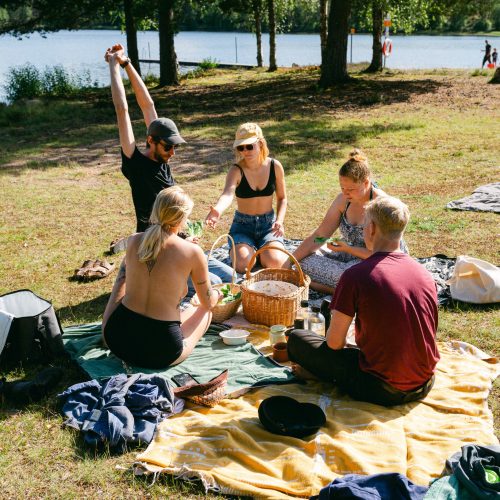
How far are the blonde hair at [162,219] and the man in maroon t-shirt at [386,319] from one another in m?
1.14

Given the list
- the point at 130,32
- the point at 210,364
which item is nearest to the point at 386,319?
the point at 210,364

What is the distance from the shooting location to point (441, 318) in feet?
16.0

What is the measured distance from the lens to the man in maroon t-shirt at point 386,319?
3.28 meters

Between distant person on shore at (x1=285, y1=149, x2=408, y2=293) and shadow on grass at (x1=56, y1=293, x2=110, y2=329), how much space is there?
178cm

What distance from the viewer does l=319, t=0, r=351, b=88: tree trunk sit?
17.3 metres

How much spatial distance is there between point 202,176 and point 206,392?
672 centimetres

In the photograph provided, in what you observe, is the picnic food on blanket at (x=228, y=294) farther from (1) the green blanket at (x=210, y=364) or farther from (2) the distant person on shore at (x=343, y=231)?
(2) the distant person on shore at (x=343, y=231)

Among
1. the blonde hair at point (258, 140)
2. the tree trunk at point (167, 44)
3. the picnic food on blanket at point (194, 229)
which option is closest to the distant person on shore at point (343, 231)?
the blonde hair at point (258, 140)

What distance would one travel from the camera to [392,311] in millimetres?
3260

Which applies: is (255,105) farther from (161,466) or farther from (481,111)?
(161,466)

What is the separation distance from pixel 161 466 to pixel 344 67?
17.1 metres

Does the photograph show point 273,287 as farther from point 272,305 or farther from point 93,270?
point 93,270

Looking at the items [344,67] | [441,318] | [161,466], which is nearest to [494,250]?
[441,318]

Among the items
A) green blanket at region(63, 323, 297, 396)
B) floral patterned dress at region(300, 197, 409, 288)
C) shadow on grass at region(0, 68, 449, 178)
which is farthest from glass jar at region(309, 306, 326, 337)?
shadow on grass at region(0, 68, 449, 178)
